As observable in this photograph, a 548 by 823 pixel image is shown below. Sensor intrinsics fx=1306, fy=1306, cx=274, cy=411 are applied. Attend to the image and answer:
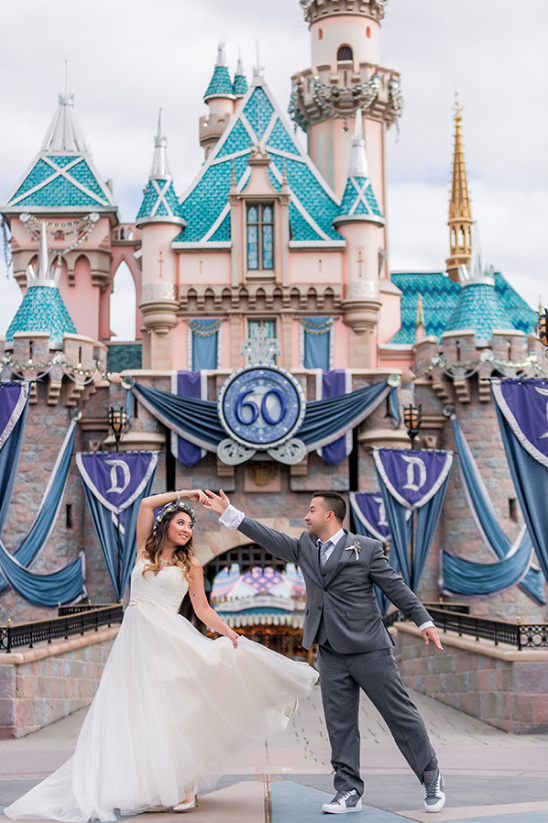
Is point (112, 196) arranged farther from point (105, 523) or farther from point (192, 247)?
point (105, 523)

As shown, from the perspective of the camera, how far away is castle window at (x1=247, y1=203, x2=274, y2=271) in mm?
29641

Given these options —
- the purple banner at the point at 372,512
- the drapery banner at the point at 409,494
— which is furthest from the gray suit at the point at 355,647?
the purple banner at the point at 372,512

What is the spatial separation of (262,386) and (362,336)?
413cm

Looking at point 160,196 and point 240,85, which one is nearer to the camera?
point 160,196

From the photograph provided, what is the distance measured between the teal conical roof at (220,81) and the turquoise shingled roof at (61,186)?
303 inches

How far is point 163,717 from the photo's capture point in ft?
22.3

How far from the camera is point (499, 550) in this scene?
26.3 meters

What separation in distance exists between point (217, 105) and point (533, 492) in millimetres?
26968

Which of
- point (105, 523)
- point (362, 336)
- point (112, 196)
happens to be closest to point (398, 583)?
point (105, 523)

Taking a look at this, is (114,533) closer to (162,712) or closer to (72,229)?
(72,229)

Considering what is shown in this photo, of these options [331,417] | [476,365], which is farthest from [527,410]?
[476,365]

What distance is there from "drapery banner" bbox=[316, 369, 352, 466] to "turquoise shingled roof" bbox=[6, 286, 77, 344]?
580 centimetres

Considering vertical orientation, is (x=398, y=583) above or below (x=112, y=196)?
below

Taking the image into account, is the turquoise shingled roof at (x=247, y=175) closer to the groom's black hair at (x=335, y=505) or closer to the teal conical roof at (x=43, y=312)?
the teal conical roof at (x=43, y=312)
